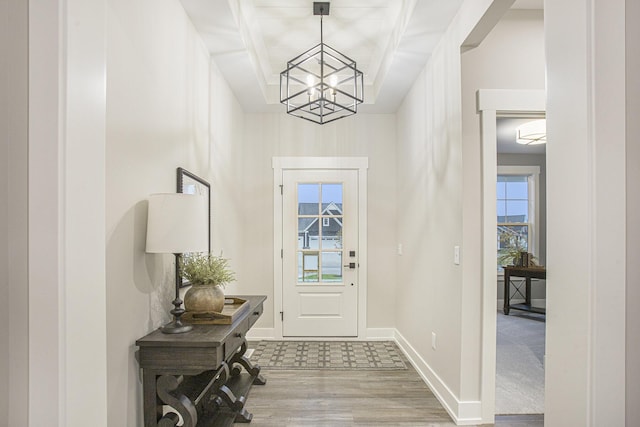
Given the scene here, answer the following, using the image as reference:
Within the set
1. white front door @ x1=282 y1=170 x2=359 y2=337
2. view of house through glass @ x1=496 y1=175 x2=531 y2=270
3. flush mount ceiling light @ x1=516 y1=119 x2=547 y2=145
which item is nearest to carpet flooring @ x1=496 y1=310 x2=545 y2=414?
view of house through glass @ x1=496 y1=175 x2=531 y2=270

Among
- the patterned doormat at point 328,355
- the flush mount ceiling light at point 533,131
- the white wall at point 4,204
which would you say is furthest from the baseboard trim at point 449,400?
the flush mount ceiling light at point 533,131

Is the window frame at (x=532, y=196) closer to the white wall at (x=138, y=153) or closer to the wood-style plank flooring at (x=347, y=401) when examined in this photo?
the wood-style plank flooring at (x=347, y=401)

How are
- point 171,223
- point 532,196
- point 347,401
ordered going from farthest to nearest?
point 532,196 < point 347,401 < point 171,223

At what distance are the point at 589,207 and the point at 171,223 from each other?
4.96ft

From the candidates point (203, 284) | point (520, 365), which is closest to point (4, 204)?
point (203, 284)

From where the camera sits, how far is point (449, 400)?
8.71 feet

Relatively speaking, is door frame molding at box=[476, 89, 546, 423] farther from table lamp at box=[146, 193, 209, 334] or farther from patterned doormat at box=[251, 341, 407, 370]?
table lamp at box=[146, 193, 209, 334]

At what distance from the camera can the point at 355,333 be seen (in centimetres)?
441

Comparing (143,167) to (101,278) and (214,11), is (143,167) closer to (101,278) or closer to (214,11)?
(101,278)

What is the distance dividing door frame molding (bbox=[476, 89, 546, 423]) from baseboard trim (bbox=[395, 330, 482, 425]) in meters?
0.06

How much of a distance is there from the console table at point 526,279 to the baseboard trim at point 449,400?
2844mm

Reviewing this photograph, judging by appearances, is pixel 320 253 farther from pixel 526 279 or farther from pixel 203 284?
pixel 526 279

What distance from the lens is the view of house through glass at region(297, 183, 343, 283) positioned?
14.6ft

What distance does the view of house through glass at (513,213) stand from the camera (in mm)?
6332
